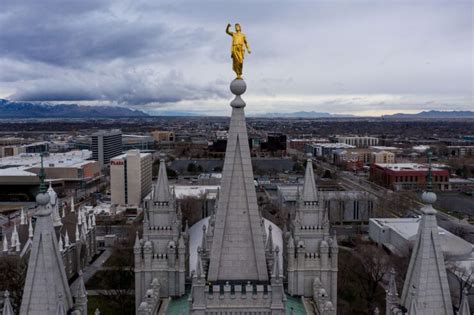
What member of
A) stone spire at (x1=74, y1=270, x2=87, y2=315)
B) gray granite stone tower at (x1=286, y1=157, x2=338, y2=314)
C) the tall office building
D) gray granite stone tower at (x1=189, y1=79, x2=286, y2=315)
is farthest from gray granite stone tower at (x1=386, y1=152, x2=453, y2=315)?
the tall office building

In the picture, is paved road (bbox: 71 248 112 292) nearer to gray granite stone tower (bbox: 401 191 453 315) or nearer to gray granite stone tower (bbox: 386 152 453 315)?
gray granite stone tower (bbox: 386 152 453 315)

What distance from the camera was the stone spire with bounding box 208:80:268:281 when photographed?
23.3m

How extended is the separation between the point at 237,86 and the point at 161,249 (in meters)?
18.0

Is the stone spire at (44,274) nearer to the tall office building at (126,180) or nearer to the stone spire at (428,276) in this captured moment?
the stone spire at (428,276)

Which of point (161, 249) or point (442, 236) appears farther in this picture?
point (442, 236)

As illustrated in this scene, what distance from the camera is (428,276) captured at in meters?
21.1

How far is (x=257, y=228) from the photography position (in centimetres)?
2366

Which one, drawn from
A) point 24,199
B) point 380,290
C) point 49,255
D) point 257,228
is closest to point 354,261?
point 380,290

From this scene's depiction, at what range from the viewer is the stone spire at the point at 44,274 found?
20031 millimetres

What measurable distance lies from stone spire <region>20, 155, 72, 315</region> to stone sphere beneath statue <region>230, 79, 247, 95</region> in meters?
11.0

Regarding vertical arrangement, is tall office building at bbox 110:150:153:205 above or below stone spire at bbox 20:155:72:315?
below

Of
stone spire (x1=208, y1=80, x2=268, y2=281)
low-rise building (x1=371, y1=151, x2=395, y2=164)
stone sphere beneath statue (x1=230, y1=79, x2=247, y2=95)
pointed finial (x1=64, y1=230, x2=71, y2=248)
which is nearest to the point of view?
stone spire (x1=208, y1=80, x2=268, y2=281)

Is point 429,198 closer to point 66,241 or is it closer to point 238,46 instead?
point 238,46

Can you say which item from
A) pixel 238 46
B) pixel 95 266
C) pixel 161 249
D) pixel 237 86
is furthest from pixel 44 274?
pixel 95 266
